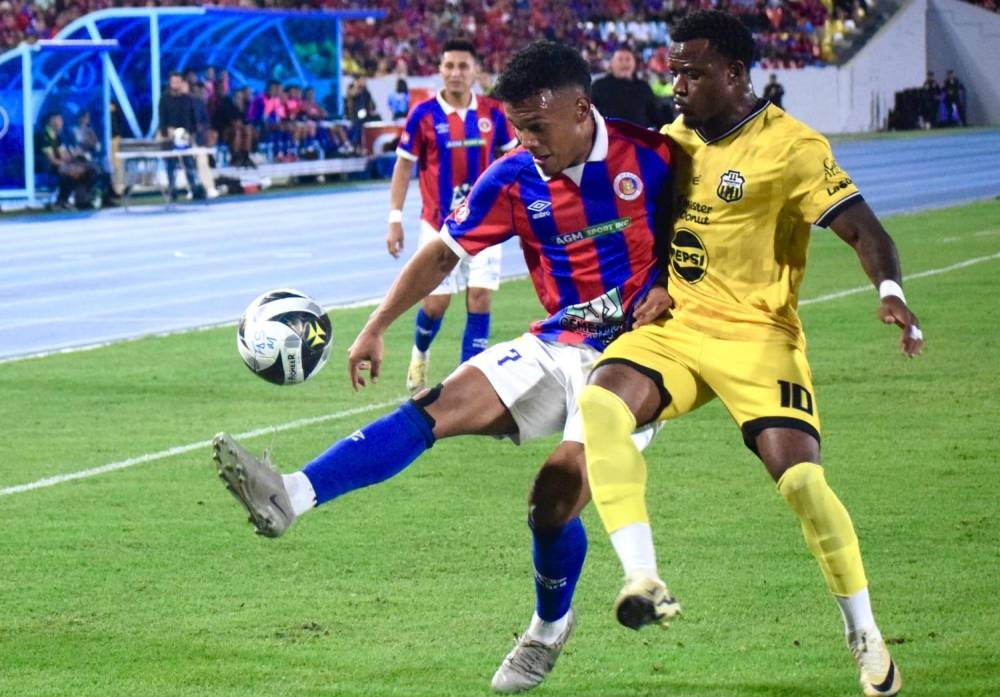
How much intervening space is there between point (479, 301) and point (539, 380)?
559 centimetres

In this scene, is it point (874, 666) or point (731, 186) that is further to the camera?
point (731, 186)

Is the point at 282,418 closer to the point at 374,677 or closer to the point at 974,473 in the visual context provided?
the point at 974,473

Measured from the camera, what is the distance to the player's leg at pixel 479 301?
35.5 feet

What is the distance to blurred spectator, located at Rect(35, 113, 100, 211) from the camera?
998 inches

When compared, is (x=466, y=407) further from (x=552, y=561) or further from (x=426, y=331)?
(x=426, y=331)

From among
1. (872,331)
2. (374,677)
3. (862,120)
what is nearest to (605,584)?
(374,677)

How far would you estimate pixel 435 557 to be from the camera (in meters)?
6.71

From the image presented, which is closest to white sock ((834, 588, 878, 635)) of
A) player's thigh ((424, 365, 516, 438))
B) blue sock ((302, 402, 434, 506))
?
player's thigh ((424, 365, 516, 438))

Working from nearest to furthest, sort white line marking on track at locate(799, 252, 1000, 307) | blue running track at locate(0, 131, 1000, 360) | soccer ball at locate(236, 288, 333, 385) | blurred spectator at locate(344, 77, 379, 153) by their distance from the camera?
soccer ball at locate(236, 288, 333, 385) < white line marking on track at locate(799, 252, 1000, 307) < blue running track at locate(0, 131, 1000, 360) < blurred spectator at locate(344, 77, 379, 153)

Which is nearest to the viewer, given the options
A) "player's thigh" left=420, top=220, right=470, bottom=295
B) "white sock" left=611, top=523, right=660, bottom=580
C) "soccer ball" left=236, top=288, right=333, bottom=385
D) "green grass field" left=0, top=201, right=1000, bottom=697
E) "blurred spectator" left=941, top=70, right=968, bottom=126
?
"white sock" left=611, top=523, right=660, bottom=580

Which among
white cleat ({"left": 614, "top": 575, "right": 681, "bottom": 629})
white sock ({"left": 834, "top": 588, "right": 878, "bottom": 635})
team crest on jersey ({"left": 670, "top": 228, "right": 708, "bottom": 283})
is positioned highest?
team crest on jersey ({"left": 670, "top": 228, "right": 708, "bottom": 283})

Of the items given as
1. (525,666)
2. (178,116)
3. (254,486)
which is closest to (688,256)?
(525,666)

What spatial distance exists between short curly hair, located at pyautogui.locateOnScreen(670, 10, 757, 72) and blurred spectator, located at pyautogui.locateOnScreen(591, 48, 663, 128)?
8.88 m

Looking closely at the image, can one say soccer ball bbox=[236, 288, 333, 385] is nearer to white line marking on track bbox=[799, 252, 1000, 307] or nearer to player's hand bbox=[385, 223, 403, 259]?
player's hand bbox=[385, 223, 403, 259]
